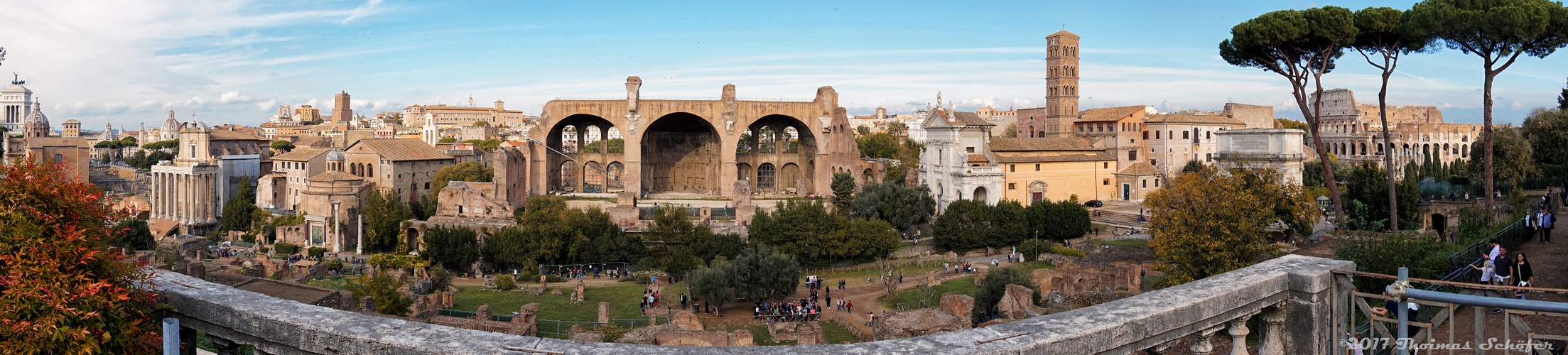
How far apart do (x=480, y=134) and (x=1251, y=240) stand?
99.1m

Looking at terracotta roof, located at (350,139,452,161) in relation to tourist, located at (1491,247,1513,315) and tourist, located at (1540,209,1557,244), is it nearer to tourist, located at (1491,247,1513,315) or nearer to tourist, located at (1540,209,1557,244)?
Result: tourist, located at (1540,209,1557,244)

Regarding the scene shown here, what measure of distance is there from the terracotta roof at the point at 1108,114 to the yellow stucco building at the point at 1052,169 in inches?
420

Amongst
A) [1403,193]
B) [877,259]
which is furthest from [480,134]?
[1403,193]

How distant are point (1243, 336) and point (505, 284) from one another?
2572 centimetres

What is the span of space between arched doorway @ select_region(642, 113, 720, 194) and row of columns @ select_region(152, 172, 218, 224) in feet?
84.4

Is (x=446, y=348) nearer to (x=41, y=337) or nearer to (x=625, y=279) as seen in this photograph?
(x=41, y=337)

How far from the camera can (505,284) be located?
2903cm

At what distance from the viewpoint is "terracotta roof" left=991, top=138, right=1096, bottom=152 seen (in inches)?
1714

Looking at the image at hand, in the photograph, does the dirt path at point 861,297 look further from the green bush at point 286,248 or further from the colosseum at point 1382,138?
the colosseum at point 1382,138

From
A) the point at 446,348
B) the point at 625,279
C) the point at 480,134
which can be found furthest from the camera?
the point at 480,134

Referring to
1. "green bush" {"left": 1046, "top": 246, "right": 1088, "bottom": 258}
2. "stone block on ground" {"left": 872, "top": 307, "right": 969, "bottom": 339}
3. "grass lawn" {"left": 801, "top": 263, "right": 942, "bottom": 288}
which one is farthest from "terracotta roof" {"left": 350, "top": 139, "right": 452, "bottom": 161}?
"stone block on ground" {"left": 872, "top": 307, "right": 969, "bottom": 339}

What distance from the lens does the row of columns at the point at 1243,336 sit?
19.7 feet

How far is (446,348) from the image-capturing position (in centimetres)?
488

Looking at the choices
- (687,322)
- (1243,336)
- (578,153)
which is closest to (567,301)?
(687,322)
